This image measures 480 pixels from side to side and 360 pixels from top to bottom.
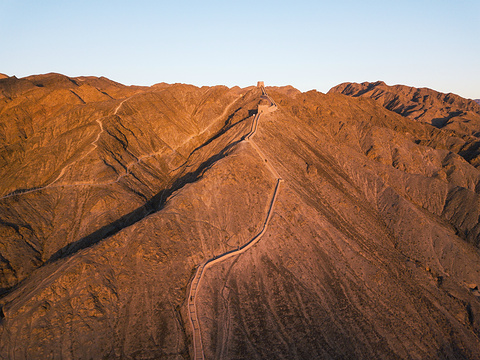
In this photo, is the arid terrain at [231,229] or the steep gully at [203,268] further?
the arid terrain at [231,229]

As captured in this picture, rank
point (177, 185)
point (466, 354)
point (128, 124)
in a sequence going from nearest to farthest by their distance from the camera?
point (466, 354) < point (177, 185) < point (128, 124)

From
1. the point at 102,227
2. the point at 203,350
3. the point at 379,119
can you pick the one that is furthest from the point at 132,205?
the point at 379,119

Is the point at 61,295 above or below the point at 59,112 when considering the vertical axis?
below

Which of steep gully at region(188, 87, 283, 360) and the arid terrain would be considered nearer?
steep gully at region(188, 87, 283, 360)

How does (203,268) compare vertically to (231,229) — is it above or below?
below

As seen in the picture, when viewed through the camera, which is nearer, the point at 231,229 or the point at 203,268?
the point at 203,268

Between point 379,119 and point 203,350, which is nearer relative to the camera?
point 203,350

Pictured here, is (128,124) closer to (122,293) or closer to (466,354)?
(122,293)

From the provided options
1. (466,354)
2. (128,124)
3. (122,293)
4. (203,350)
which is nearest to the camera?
(203,350)
